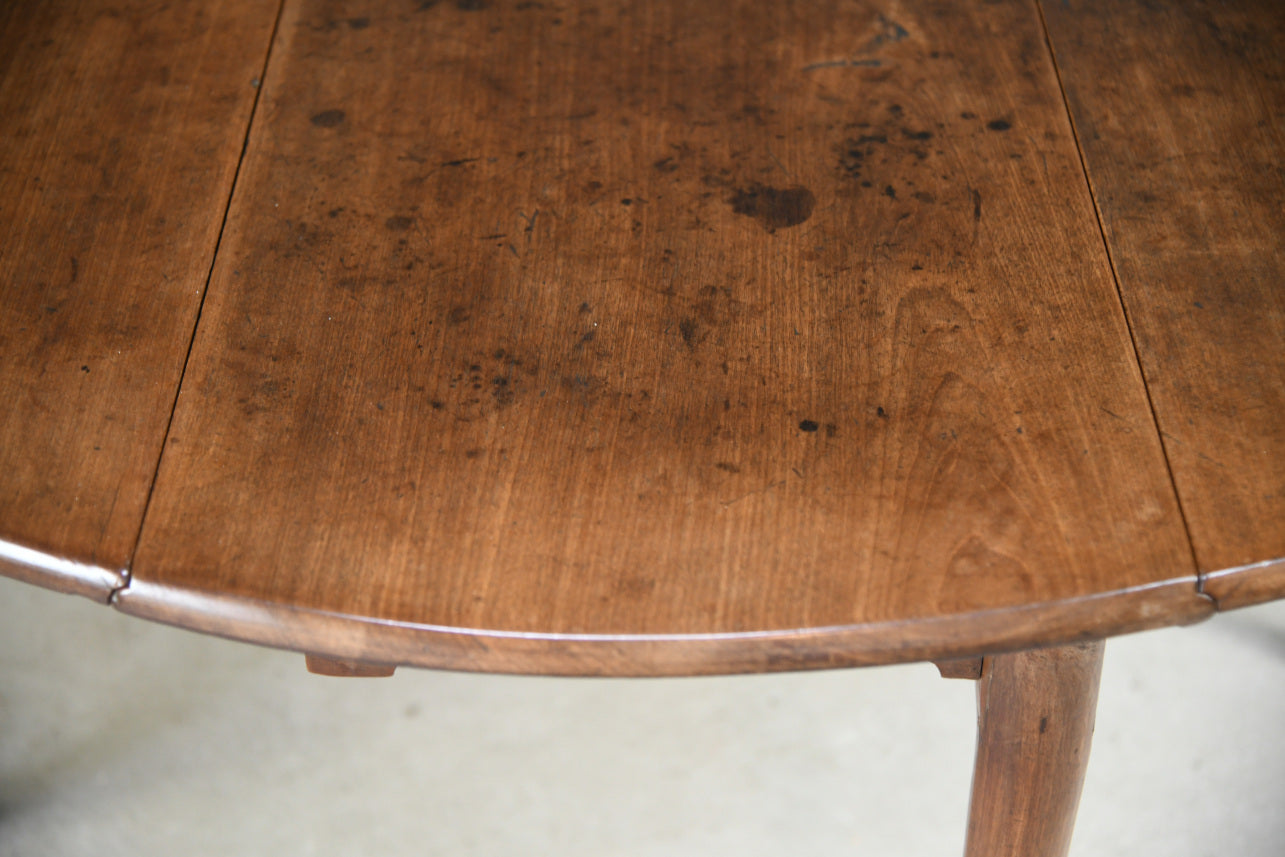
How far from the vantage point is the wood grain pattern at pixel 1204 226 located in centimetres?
52

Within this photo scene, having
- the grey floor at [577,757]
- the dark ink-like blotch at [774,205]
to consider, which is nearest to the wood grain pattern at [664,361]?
the dark ink-like blotch at [774,205]

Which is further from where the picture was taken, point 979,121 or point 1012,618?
point 979,121

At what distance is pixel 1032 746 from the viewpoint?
71 centimetres

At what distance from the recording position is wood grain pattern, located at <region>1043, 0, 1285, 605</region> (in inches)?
20.5

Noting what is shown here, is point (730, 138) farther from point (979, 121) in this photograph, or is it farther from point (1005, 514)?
point (1005, 514)

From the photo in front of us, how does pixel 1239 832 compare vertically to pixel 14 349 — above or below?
below

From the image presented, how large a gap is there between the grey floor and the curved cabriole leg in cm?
35

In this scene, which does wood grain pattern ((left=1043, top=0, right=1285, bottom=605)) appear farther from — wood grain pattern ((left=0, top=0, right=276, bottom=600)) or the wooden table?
wood grain pattern ((left=0, top=0, right=276, bottom=600))

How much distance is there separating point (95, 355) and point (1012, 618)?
486 mm

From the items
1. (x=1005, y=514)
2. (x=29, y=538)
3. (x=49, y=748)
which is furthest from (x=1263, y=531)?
(x=49, y=748)

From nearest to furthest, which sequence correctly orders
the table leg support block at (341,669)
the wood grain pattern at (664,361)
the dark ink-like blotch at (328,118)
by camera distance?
1. the wood grain pattern at (664,361)
2. the table leg support block at (341,669)
3. the dark ink-like blotch at (328,118)

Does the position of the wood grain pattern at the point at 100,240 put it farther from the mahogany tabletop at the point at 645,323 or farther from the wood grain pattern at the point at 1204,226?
the wood grain pattern at the point at 1204,226

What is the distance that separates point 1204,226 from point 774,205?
0.24 metres

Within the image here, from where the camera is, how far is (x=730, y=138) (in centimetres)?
71
